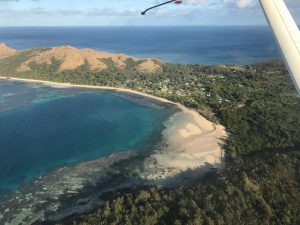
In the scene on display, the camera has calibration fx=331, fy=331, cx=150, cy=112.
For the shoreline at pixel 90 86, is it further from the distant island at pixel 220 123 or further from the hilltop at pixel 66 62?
the hilltop at pixel 66 62

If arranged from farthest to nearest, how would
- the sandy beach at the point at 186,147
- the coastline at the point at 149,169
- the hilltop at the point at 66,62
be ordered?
the hilltop at the point at 66,62, the sandy beach at the point at 186,147, the coastline at the point at 149,169

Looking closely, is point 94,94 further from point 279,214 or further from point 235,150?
point 279,214

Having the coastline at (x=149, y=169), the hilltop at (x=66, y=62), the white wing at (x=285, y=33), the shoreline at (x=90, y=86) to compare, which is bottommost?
the coastline at (x=149, y=169)

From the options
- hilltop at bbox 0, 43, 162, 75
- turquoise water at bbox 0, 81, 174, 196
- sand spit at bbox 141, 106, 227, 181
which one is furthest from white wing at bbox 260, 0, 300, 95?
hilltop at bbox 0, 43, 162, 75

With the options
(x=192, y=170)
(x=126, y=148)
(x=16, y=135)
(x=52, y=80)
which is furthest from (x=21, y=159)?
(x=52, y=80)

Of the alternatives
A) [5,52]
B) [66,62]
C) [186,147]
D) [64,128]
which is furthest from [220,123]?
[5,52]

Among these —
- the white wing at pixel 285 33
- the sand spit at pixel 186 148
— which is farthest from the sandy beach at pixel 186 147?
the white wing at pixel 285 33
